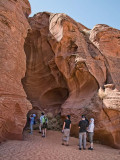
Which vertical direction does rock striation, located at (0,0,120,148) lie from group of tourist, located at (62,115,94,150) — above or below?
above

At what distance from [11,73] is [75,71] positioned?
5855mm

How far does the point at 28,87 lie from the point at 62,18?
6.71 m

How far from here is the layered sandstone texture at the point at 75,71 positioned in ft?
31.9

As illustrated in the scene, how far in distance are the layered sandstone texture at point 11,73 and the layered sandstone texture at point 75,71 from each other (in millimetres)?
4380

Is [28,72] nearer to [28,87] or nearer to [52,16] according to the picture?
[28,87]

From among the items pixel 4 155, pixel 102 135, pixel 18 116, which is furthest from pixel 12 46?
pixel 102 135

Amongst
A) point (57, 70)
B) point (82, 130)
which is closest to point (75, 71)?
point (57, 70)

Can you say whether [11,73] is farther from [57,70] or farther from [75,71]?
[57,70]

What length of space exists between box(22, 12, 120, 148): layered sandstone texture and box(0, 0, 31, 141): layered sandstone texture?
14.4 feet

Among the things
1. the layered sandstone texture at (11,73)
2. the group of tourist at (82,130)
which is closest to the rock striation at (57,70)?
the layered sandstone texture at (11,73)

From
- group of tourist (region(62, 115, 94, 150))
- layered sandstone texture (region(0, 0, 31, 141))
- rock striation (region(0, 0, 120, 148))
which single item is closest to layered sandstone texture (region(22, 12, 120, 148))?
rock striation (region(0, 0, 120, 148))

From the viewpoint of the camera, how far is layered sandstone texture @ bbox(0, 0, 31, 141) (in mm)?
6641

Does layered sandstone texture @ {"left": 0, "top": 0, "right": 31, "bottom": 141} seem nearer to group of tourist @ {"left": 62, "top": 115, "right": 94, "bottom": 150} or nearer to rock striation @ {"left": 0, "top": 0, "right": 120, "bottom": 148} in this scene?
rock striation @ {"left": 0, "top": 0, "right": 120, "bottom": 148}

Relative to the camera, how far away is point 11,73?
7410mm
